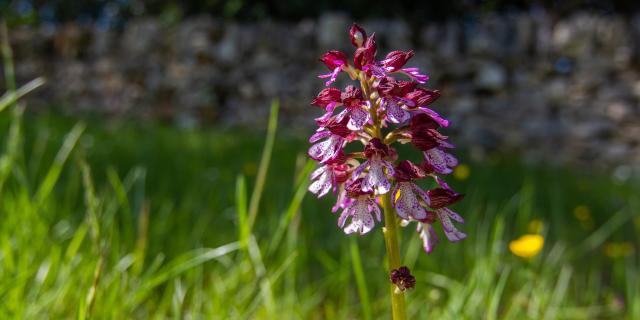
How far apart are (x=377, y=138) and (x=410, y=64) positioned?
624 cm

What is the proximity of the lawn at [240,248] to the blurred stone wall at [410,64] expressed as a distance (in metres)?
2.04

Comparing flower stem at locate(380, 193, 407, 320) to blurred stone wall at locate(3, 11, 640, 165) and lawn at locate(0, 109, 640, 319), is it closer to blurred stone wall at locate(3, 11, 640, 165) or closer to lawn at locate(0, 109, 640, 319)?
lawn at locate(0, 109, 640, 319)

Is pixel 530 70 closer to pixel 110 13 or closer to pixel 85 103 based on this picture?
pixel 85 103

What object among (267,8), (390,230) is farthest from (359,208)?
(267,8)

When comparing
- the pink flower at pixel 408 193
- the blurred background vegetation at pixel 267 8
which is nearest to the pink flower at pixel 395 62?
the pink flower at pixel 408 193

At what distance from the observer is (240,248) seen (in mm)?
1425

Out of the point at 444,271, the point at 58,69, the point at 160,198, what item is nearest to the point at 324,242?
the point at 444,271

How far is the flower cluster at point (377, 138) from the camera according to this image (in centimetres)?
63

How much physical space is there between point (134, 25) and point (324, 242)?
21.9ft

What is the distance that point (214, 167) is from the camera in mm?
3986

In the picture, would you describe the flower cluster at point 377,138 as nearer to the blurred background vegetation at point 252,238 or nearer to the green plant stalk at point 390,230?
the green plant stalk at point 390,230

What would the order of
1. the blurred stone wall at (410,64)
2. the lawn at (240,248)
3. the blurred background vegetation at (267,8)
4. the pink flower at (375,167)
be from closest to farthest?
the pink flower at (375,167) < the lawn at (240,248) < the blurred stone wall at (410,64) < the blurred background vegetation at (267,8)

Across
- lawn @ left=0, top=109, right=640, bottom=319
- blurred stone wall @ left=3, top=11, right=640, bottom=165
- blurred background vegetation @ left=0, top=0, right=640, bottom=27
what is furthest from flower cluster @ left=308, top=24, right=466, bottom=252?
blurred background vegetation @ left=0, top=0, right=640, bottom=27

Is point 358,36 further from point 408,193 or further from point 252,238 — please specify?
point 252,238
